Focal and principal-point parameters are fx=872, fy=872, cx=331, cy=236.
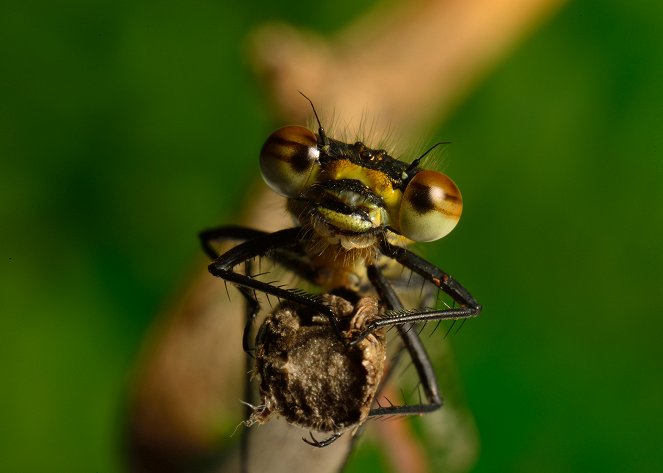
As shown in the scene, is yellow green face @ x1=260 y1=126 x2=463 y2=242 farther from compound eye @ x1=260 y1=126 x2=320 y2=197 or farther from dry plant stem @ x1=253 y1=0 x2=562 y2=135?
dry plant stem @ x1=253 y1=0 x2=562 y2=135

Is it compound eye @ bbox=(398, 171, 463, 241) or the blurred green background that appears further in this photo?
the blurred green background

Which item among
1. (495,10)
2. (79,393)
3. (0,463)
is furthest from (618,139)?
(0,463)

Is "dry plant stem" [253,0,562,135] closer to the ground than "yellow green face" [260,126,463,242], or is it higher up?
higher up

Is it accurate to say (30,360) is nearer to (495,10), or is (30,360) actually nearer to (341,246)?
(341,246)

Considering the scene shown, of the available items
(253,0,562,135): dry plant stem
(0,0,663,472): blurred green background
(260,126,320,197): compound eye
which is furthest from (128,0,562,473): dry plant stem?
(260,126,320,197): compound eye

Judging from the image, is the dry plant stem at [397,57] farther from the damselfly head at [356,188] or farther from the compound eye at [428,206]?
the compound eye at [428,206]

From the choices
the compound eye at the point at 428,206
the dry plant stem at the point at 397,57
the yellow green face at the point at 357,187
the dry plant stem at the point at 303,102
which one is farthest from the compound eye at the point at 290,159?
the dry plant stem at the point at 397,57
